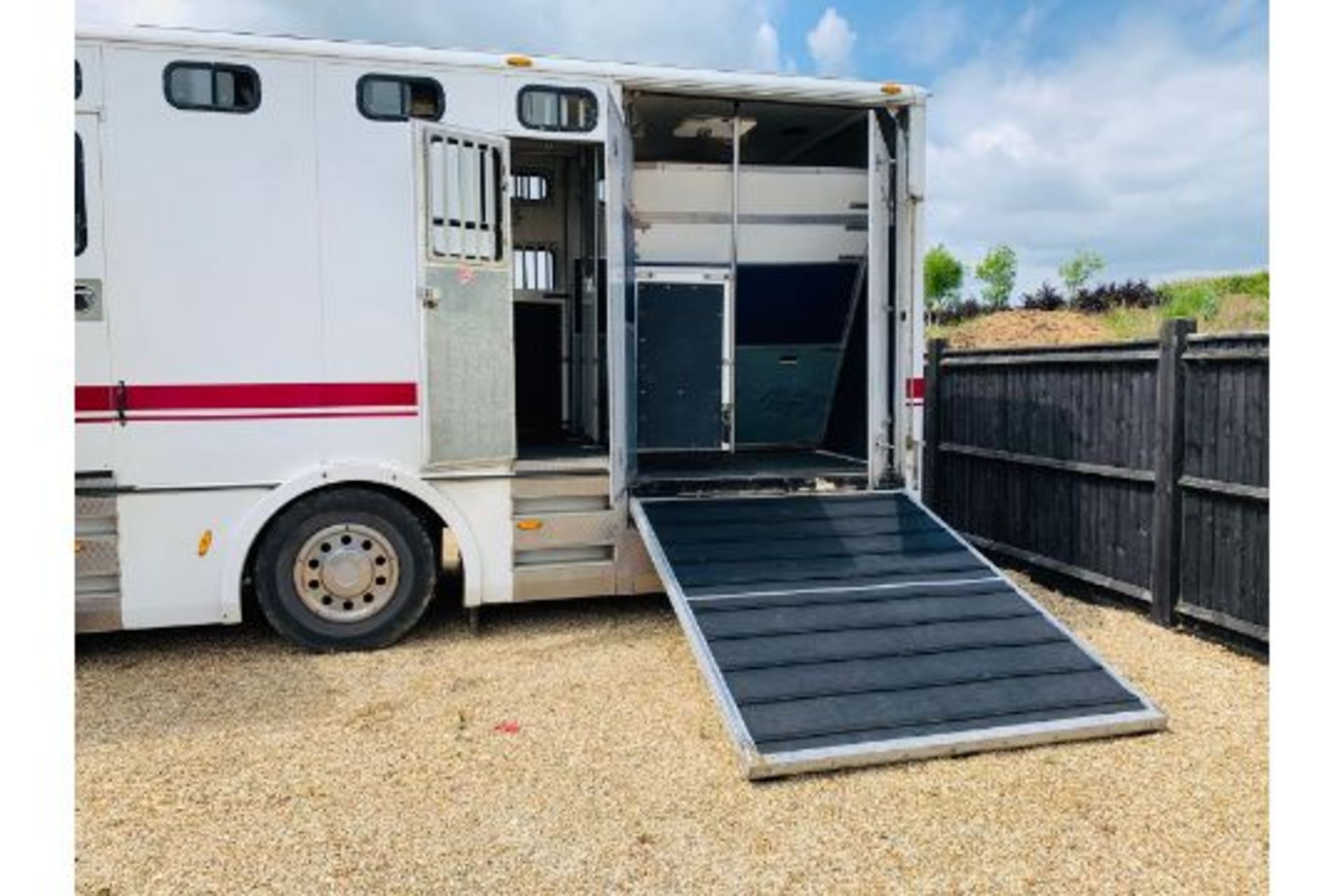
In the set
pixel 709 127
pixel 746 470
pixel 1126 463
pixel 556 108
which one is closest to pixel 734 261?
pixel 709 127

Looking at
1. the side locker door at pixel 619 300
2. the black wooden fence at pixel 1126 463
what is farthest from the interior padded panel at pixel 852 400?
the side locker door at pixel 619 300

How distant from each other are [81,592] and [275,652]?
0.96m

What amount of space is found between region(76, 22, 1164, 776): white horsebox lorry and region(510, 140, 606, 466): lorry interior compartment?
89 cm

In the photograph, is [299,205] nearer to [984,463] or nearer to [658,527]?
[658,527]

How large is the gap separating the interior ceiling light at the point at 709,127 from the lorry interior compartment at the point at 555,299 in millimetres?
711

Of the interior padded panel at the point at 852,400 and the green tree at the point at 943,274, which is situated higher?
the green tree at the point at 943,274

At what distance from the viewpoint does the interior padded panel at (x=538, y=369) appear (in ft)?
23.7

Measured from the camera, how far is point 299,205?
5027mm

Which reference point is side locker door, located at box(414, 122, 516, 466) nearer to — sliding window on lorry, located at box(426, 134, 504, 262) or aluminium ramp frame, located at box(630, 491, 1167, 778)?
sliding window on lorry, located at box(426, 134, 504, 262)

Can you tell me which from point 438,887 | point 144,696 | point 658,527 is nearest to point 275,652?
point 144,696

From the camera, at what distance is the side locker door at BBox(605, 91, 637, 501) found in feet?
17.2

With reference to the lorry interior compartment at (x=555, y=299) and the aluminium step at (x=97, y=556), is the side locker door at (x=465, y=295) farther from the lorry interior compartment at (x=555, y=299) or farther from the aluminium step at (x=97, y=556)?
the aluminium step at (x=97, y=556)

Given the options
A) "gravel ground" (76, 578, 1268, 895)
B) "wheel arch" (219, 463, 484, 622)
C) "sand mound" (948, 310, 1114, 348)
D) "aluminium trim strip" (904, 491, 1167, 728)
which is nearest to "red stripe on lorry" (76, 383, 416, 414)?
"wheel arch" (219, 463, 484, 622)

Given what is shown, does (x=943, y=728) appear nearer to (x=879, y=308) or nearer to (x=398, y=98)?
(x=879, y=308)
